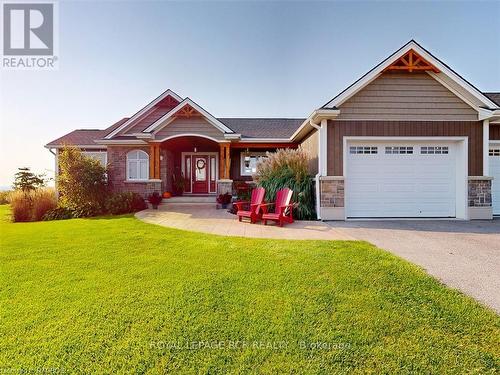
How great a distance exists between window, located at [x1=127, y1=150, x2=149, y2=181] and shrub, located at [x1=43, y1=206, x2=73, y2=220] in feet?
12.0

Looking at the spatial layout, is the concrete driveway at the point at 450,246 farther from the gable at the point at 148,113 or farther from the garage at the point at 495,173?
the gable at the point at 148,113

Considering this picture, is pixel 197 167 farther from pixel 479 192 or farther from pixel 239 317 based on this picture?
pixel 239 317

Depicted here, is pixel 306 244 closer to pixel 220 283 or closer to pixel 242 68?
pixel 220 283

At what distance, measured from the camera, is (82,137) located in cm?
1594

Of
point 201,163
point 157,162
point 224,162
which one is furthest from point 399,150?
point 201,163

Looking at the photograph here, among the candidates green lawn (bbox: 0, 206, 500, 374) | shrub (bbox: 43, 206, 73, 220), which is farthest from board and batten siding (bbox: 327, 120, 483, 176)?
shrub (bbox: 43, 206, 73, 220)

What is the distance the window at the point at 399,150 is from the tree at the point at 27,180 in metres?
15.3

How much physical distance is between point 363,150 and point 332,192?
1.79 meters

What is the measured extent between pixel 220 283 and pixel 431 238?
524cm

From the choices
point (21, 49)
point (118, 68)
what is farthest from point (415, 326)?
point (118, 68)

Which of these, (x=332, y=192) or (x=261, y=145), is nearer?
(x=332, y=192)

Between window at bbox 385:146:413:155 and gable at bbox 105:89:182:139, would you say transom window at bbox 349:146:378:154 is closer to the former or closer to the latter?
window at bbox 385:146:413:155

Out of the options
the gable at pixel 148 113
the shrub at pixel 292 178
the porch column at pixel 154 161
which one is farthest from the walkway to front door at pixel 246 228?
the gable at pixel 148 113

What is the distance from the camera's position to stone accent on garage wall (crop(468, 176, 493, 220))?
334 inches
